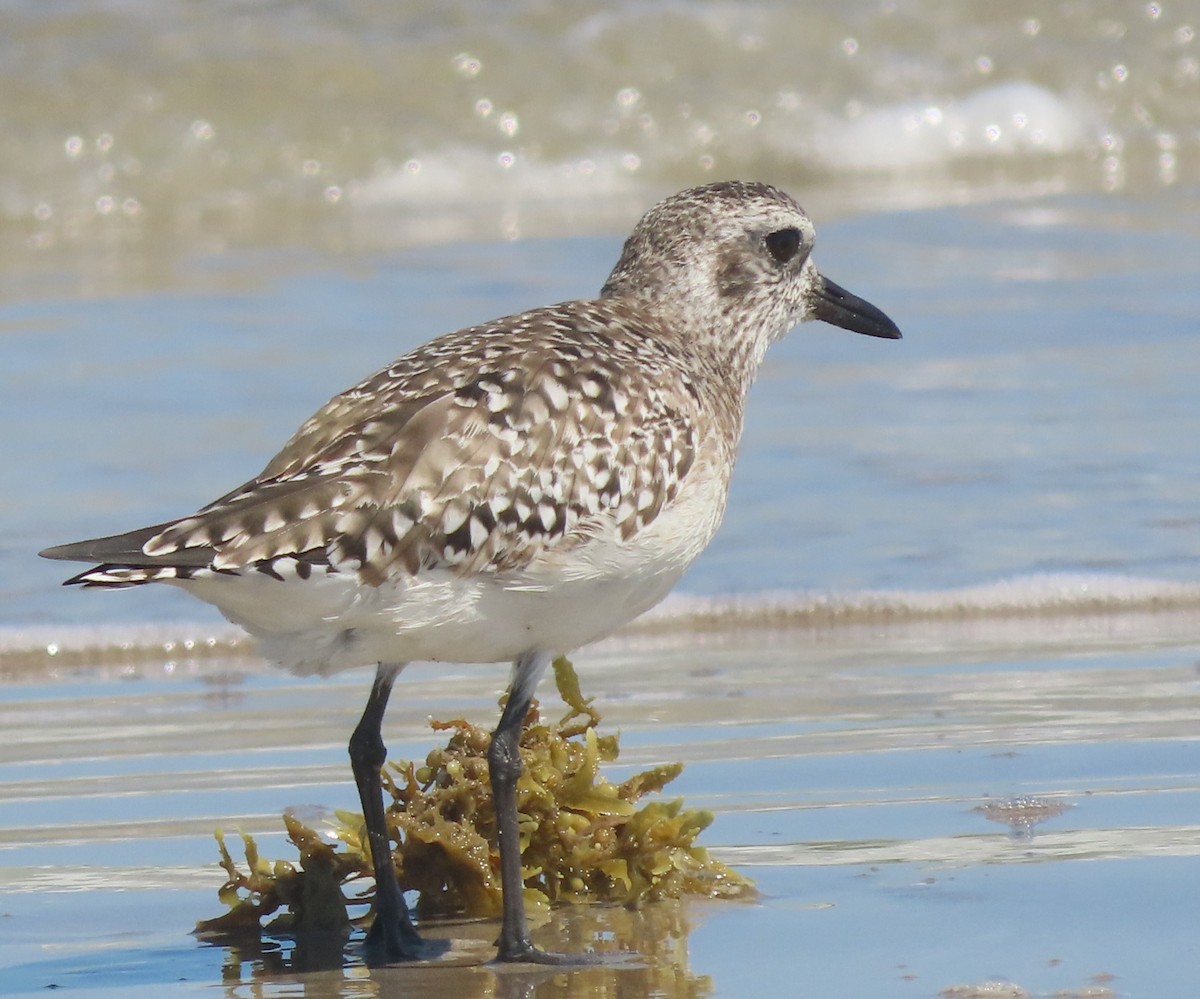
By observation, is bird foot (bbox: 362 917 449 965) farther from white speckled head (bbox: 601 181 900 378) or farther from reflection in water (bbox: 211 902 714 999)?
white speckled head (bbox: 601 181 900 378)

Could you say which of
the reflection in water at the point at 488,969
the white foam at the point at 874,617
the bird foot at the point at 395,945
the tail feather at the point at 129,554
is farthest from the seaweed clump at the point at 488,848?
the white foam at the point at 874,617

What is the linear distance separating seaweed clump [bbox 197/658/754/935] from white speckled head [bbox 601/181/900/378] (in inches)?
41.1

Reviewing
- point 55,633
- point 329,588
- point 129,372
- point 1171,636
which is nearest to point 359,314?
point 129,372

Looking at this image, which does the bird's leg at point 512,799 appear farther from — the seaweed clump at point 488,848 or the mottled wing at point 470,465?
the mottled wing at point 470,465

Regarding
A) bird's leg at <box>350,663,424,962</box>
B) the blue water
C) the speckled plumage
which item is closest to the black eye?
the speckled plumage

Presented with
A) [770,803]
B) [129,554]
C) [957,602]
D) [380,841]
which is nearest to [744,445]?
[957,602]

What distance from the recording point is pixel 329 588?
14.1ft

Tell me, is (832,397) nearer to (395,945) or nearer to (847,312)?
(847,312)

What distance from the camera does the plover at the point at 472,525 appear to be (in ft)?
14.0

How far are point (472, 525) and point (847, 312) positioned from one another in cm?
205

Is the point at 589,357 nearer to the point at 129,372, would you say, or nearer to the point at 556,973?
the point at 556,973

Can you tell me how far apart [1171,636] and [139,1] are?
12342 mm

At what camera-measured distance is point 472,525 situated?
4.45m

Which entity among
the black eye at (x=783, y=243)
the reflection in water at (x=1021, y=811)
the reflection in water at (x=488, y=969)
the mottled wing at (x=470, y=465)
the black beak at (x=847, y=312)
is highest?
the black eye at (x=783, y=243)
